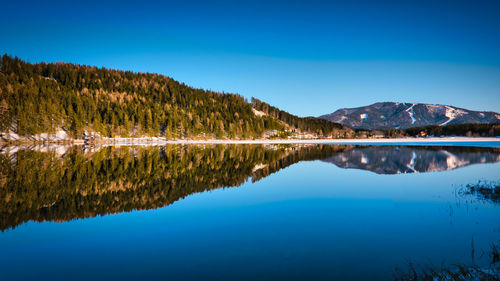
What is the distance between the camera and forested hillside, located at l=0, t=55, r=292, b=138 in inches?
3799

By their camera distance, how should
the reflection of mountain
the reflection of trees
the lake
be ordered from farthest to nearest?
the reflection of mountain → the reflection of trees → the lake

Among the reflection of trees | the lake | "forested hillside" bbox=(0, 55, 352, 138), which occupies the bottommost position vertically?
the lake

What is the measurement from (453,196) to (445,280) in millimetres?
10277

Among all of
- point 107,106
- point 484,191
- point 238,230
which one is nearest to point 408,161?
point 484,191

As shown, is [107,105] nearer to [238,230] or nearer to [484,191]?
[238,230]

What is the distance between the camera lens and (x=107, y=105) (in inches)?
5064

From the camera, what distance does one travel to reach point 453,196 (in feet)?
46.2

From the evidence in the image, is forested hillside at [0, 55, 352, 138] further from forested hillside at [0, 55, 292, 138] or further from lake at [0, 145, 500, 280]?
lake at [0, 145, 500, 280]

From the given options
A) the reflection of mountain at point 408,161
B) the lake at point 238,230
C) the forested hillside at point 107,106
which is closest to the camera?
the lake at point 238,230

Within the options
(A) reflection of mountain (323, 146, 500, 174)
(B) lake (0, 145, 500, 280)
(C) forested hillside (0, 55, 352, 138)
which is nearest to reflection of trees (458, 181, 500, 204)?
(B) lake (0, 145, 500, 280)

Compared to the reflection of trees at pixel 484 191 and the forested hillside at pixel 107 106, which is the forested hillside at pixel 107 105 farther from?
the reflection of trees at pixel 484 191

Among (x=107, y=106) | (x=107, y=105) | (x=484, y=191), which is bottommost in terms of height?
(x=484, y=191)

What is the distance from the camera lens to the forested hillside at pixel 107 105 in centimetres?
9650

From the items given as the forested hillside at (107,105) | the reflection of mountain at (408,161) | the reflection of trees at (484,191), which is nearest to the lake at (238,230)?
the reflection of trees at (484,191)
